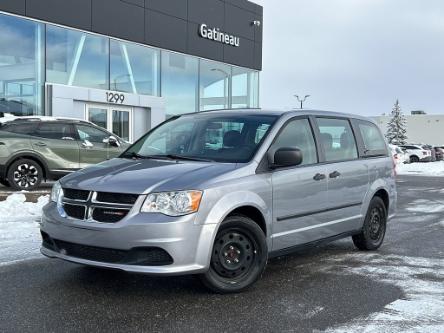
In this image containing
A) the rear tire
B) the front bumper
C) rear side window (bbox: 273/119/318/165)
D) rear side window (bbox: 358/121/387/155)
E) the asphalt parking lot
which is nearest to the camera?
the asphalt parking lot

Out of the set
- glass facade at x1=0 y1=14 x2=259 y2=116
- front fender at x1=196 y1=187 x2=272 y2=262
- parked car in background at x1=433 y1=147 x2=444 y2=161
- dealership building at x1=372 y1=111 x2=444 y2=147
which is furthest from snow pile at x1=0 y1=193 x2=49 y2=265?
dealership building at x1=372 y1=111 x2=444 y2=147

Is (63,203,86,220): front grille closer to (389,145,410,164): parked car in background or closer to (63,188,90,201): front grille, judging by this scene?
(63,188,90,201): front grille

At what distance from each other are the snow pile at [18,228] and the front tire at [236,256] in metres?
2.65

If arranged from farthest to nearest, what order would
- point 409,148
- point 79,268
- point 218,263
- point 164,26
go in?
point 409,148, point 164,26, point 79,268, point 218,263

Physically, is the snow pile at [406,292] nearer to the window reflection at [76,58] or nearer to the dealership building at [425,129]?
the window reflection at [76,58]

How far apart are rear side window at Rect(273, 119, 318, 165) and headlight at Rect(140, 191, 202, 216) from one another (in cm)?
143

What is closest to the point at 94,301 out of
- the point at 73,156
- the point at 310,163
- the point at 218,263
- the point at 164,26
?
the point at 218,263

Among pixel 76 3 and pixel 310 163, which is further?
pixel 76 3

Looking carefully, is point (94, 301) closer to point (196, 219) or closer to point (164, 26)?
point (196, 219)

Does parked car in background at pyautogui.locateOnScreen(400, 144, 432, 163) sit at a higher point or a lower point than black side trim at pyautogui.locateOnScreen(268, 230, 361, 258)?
higher

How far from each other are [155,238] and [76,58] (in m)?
15.9

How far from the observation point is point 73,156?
41.8 ft

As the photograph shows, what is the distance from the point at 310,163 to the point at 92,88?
48.5 ft

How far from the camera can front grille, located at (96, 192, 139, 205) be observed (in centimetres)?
459
